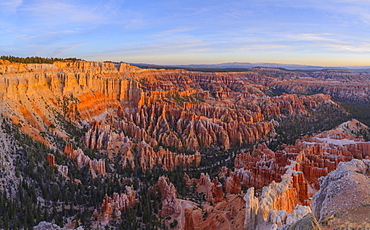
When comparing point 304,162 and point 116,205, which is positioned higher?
point 304,162

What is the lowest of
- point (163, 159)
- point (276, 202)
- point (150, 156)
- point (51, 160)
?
point (163, 159)

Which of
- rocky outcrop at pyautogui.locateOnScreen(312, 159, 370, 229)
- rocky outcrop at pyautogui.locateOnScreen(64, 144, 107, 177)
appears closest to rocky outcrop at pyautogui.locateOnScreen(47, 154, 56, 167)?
rocky outcrop at pyautogui.locateOnScreen(64, 144, 107, 177)

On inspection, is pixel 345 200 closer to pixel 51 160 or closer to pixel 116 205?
pixel 116 205

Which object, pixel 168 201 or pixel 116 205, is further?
pixel 168 201

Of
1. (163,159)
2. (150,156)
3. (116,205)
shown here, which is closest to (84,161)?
(150,156)

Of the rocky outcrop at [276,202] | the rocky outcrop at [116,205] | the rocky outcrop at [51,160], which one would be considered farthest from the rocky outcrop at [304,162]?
the rocky outcrop at [51,160]

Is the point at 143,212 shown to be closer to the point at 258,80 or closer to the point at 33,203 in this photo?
the point at 33,203

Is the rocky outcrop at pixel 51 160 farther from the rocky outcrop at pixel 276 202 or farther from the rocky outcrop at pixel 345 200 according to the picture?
the rocky outcrop at pixel 345 200

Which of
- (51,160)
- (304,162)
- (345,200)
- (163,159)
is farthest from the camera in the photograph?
(163,159)
